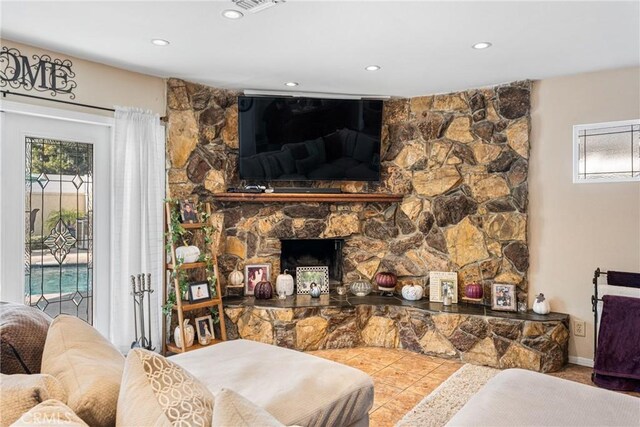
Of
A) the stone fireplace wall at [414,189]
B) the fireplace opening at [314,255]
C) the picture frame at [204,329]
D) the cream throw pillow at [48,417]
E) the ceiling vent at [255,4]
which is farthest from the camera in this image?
the fireplace opening at [314,255]

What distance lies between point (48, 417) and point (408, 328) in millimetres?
3362

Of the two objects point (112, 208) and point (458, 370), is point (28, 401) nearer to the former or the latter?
point (112, 208)

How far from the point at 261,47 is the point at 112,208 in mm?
1719

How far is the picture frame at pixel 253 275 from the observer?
13.7ft

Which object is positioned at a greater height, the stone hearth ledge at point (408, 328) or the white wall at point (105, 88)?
the white wall at point (105, 88)

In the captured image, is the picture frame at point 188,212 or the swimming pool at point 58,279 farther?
the picture frame at point 188,212

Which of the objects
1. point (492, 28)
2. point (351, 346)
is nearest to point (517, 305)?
point (351, 346)

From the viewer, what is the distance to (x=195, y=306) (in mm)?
3592

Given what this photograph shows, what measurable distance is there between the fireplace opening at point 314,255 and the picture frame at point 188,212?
3.38 ft

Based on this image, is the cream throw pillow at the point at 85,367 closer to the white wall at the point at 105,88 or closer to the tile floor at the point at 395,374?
the tile floor at the point at 395,374

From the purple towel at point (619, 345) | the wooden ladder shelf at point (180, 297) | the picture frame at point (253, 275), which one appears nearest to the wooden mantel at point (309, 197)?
the wooden ladder shelf at point (180, 297)

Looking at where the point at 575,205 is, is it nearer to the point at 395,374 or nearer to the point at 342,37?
the point at 395,374

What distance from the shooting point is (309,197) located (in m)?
4.07

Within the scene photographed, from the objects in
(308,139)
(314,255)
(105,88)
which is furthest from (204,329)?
(105,88)
